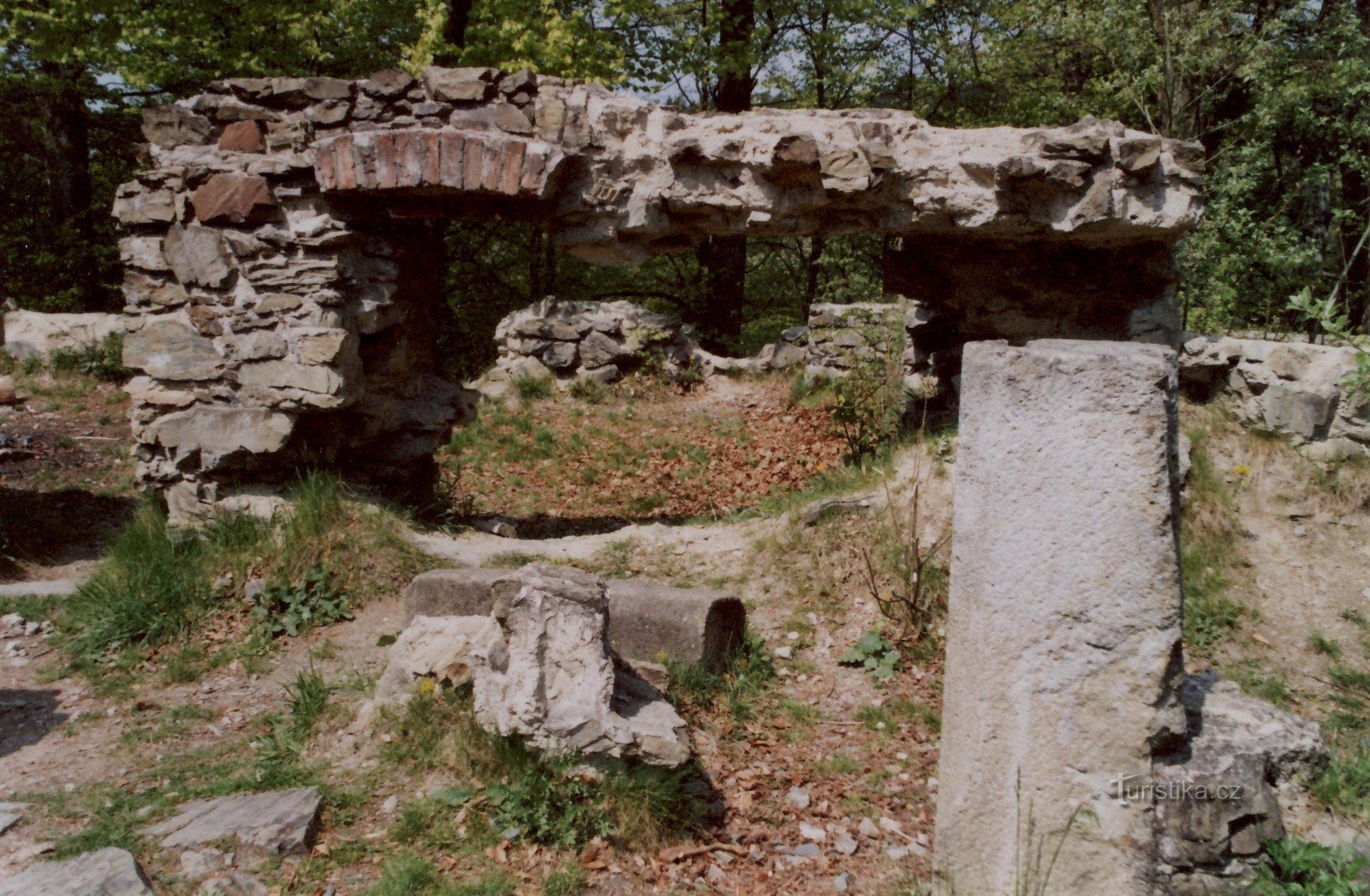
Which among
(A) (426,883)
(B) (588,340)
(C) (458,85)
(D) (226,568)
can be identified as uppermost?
(C) (458,85)

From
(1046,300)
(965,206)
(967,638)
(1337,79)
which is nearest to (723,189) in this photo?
(965,206)

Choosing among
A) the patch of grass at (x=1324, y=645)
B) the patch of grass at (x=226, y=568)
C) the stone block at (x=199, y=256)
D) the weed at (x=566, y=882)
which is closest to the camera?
the weed at (x=566, y=882)

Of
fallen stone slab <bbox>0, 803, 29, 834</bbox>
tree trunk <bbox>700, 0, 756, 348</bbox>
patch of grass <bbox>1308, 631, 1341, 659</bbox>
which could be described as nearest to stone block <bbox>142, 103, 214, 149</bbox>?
fallen stone slab <bbox>0, 803, 29, 834</bbox>

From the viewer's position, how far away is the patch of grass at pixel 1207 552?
4891mm

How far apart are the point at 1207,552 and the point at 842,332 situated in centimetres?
588

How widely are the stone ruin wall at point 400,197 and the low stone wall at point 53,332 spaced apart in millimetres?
5352

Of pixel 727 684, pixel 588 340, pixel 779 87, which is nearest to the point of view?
pixel 727 684

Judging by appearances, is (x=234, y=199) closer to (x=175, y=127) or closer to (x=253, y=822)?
(x=175, y=127)

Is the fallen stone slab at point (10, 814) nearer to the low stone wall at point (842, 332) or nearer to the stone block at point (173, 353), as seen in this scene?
the stone block at point (173, 353)

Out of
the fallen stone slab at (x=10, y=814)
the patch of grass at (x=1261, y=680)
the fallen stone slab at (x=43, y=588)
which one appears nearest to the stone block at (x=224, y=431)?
the fallen stone slab at (x=43, y=588)

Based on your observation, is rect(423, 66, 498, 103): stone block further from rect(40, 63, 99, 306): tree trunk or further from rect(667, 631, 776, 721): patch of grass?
rect(40, 63, 99, 306): tree trunk

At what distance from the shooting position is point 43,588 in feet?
18.0

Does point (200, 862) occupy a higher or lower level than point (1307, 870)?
lower

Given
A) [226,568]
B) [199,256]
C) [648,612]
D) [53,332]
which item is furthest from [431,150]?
[53,332]
